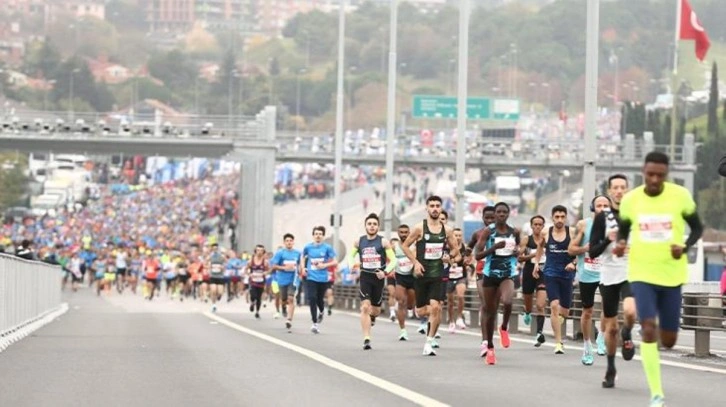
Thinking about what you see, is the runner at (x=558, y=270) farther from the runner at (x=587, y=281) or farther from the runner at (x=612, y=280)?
the runner at (x=612, y=280)

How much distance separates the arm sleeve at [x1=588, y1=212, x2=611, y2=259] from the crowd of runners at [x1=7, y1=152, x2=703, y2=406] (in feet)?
0.04

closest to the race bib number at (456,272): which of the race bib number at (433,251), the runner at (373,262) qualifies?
the runner at (373,262)

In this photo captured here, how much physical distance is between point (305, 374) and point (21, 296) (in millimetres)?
12810

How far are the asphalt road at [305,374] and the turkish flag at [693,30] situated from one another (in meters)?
34.1

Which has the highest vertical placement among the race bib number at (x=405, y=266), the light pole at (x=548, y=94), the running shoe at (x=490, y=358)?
the light pole at (x=548, y=94)

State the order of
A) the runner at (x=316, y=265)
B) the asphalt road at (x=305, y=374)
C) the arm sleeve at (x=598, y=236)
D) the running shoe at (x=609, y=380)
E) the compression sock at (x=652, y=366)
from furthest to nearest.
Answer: the runner at (x=316, y=265), the running shoe at (x=609, y=380), the arm sleeve at (x=598, y=236), the asphalt road at (x=305, y=374), the compression sock at (x=652, y=366)

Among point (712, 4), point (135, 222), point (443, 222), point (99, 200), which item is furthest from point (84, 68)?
point (443, 222)

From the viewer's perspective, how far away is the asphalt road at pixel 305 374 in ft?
54.7

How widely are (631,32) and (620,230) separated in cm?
15839

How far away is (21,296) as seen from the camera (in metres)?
31.7

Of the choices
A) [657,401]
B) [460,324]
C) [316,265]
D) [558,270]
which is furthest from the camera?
[460,324]

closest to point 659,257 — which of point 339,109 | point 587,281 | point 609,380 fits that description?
point 609,380

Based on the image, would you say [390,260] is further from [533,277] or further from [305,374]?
[305,374]

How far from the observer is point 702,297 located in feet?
81.7
